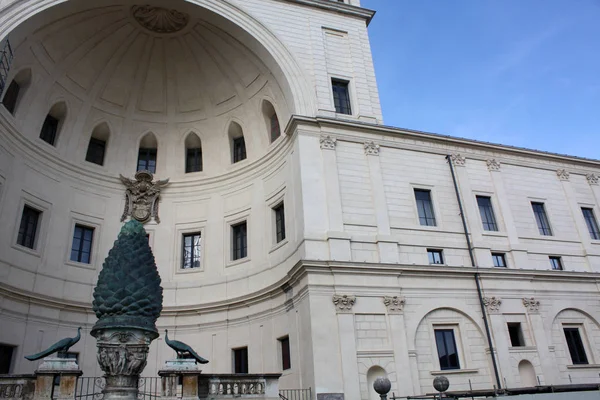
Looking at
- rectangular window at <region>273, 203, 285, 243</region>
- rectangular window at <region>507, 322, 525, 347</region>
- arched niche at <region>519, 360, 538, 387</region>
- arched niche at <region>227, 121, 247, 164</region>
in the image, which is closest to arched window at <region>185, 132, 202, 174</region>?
arched niche at <region>227, 121, 247, 164</region>

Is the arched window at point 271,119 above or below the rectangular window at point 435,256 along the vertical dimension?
above

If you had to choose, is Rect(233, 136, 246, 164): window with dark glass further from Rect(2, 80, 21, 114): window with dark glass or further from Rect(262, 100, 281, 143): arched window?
Rect(2, 80, 21, 114): window with dark glass

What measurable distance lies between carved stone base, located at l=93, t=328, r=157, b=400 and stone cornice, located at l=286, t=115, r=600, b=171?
1215 cm

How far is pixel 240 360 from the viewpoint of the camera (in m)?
20.9

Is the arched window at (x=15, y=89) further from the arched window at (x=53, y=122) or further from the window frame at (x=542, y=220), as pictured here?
the window frame at (x=542, y=220)

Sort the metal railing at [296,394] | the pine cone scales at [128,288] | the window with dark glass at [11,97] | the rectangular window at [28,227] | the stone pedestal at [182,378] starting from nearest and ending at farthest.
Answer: the pine cone scales at [128,288]
the stone pedestal at [182,378]
the metal railing at [296,394]
the window with dark glass at [11,97]
the rectangular window at [28,227]

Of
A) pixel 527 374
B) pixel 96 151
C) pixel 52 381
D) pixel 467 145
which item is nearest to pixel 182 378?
pixel 52 381

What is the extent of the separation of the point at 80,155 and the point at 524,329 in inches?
838

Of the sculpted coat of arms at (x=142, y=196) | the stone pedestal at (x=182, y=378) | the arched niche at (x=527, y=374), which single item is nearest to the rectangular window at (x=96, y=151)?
the sculpted coat of arms at (x=142, y=196)

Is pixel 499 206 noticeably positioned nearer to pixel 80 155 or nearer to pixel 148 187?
pixel 148 187

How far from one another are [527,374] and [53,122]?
23.3 m

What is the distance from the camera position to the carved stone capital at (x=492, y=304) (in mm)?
19625

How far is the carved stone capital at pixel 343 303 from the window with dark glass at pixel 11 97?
1560 cm

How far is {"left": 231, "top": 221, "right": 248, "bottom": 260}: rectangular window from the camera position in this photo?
2308 cm
